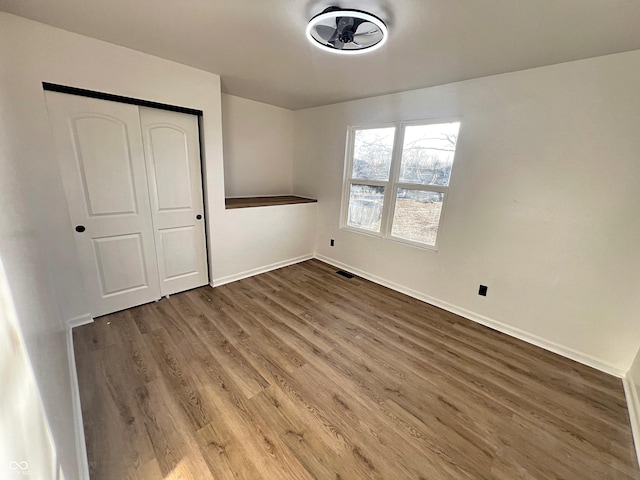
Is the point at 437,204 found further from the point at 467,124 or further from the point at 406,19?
the point at 406,19

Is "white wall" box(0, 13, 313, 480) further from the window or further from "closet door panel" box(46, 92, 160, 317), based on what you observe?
the window

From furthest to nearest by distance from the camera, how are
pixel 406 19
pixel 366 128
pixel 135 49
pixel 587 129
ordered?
pixel 366 128
pixel 135 49
pixel 587 129
pixel 406 19

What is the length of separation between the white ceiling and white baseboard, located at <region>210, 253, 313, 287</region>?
229 centimetres

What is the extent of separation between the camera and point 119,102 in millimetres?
2244

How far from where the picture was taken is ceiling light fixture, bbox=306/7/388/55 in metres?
1.46

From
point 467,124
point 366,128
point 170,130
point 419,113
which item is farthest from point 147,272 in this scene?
point 467,124

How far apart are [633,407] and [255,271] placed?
3602 mm

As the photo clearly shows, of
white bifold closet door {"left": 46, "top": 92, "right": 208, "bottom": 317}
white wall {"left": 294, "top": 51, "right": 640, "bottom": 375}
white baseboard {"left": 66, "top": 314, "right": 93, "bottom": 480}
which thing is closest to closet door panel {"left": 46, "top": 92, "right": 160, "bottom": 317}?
white bifold closet door {"left": 46, "top": 92, "right": 208, "bottom": 317}

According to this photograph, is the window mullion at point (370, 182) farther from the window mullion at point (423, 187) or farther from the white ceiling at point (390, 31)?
the white ceiling at point (390, 31)

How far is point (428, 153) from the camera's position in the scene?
9.38 feet

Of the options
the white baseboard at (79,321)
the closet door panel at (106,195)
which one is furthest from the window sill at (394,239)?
the white baseboard at (79,321)

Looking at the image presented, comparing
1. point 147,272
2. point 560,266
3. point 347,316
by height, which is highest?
point 560,266

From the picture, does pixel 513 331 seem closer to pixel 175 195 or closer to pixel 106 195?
pixel 175 195

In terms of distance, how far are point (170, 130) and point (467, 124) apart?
2911 mm
